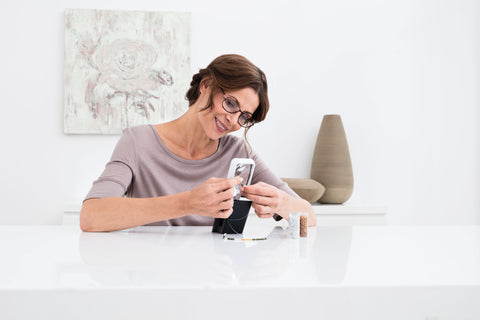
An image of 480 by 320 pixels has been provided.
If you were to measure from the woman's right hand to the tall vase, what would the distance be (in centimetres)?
196

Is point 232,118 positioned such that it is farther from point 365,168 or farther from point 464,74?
point 464,74

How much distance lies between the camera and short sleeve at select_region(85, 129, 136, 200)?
1.37 metres

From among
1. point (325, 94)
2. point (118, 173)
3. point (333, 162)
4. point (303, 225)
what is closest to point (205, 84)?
point (118, 173)

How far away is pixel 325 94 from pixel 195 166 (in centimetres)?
191

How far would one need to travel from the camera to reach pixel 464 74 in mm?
3518

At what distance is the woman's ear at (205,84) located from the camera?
163 centimetres

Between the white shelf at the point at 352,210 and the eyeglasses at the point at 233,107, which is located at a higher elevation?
the eyeglasses at the point at 233,107

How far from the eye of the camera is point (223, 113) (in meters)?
1.57

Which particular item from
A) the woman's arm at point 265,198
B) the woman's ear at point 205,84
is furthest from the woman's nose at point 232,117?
the woman's arm at point 265,198

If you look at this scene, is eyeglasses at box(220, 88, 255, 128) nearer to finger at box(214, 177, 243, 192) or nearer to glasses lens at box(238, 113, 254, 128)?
glasses lens at box(238, 113, 254, 128)

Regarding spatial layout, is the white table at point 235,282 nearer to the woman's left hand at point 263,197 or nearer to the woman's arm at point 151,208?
the woman's arm at point 151,208

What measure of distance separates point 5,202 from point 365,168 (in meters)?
2.58

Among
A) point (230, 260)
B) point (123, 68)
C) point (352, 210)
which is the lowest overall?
point (352, 210)

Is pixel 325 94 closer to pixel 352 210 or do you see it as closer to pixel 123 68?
pixel 352 210
